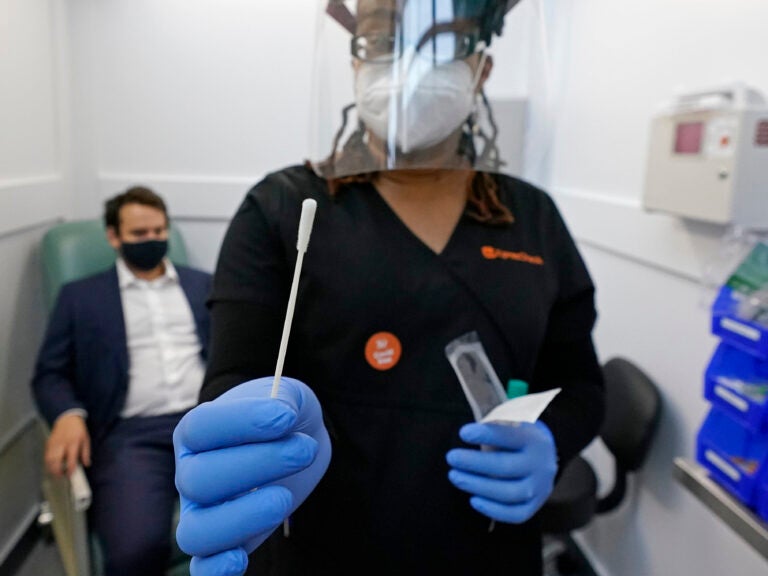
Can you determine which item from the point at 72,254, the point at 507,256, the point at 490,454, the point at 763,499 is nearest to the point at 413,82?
the point at 507,256

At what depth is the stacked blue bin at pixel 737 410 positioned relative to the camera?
3.00ft

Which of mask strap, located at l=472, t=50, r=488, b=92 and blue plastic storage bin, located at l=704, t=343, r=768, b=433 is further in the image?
blue plastic storage bin, located at l=704, t=343, r=768, b=433

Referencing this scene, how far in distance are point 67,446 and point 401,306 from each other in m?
1.09

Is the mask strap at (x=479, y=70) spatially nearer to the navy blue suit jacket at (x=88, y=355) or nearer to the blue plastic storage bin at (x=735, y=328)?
the blue plastic storage bin at (x=735, y=328)

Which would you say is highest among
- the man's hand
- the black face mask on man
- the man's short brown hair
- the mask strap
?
the mask strap

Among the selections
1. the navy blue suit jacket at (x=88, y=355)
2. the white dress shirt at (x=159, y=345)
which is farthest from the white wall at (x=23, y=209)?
the white dress shirt at (x=159, y=345)

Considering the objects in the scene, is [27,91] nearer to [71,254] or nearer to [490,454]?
[71,254]

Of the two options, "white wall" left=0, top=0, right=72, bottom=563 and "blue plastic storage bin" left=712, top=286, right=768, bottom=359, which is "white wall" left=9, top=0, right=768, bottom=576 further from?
"blue plastic storage bin" left=712, top=286, right=768, bottom=359

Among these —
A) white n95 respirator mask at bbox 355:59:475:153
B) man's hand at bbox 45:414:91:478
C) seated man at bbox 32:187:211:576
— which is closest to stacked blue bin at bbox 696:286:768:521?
white n95 respirator mask at bbox 355:59:475:153

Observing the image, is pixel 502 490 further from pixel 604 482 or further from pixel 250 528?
pixel 604 482

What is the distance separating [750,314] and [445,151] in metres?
0.60

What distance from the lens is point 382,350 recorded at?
70 cm

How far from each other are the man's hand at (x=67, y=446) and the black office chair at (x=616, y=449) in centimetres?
108

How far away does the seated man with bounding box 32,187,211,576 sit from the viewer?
132cm
